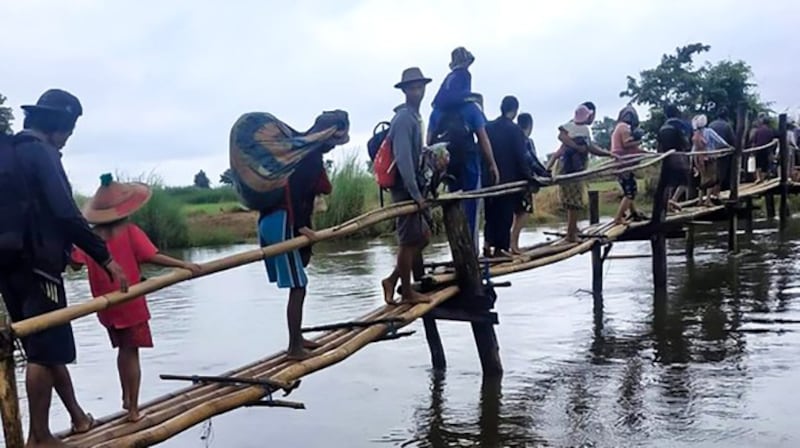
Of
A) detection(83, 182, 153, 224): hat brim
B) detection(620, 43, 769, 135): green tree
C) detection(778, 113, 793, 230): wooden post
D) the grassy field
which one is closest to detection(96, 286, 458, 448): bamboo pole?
detection(83, 182, 153, 224): hat brim

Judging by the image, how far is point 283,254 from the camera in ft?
18.7

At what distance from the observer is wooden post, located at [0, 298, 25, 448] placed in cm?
391

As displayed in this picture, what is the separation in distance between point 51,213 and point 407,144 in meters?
2.91

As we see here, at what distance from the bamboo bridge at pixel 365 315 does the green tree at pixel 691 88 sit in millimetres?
16023

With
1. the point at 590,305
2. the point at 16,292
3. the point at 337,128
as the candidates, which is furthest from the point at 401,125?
the point at 590,305

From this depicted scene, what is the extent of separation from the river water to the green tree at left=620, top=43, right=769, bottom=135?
14.3 m

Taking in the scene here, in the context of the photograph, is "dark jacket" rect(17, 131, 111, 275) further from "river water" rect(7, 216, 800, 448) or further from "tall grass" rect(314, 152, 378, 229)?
"tall grass" rect(314, 152, 378, 229)

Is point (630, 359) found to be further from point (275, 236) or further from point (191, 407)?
point (191, 407)

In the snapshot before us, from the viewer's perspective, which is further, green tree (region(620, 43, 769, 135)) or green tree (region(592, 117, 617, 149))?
green tree (region(592, 117, 617, 149))

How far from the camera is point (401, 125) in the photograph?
22.0ft

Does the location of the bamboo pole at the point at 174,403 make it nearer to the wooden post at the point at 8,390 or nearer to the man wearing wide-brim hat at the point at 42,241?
the man wearing wide-brim hat at the point at 42,241

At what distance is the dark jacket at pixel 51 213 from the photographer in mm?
4234

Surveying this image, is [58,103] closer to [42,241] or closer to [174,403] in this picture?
[42,241]

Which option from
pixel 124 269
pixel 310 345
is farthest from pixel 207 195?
pixel 124 269
